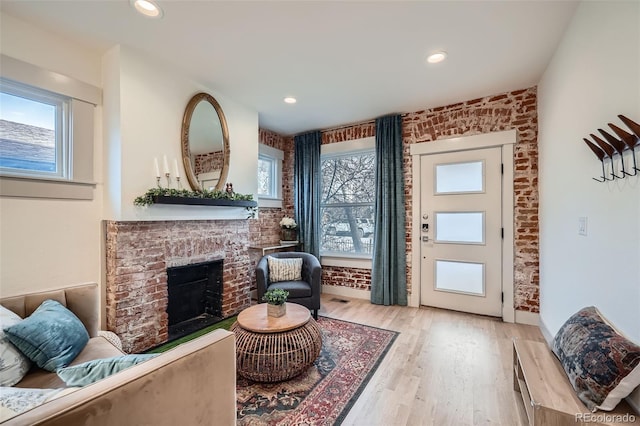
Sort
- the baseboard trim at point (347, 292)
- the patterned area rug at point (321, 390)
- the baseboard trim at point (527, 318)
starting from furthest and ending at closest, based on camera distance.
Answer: the baseboard trim at point (347, 292) < the baseboard trim at point (527, 318) < the patterned area rug at point (321, 390)

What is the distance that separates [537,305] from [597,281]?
1.78m

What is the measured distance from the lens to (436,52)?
241 centimetres

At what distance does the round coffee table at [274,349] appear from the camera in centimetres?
199

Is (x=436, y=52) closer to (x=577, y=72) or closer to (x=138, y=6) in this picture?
(x=577, y=72)

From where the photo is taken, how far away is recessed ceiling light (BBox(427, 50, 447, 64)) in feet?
7.94

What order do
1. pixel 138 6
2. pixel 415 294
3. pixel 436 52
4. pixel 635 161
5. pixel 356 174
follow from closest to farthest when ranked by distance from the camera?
1. pixel 635 161
2. pixel 138 6
3. pixel 436 52
4. pixel 415 294
5. pixel 356 174

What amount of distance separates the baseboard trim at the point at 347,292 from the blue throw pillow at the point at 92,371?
3431mm

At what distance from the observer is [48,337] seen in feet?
4.95

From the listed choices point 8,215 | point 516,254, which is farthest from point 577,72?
point 8,215

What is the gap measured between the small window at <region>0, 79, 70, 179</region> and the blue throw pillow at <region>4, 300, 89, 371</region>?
1.17 m

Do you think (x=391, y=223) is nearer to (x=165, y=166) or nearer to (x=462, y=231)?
(x=462, y=231)

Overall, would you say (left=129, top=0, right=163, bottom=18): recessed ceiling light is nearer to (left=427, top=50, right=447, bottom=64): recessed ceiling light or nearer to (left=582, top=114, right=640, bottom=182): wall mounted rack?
(left=427, top=50, right=447, bottom=64): recessed ceiling light

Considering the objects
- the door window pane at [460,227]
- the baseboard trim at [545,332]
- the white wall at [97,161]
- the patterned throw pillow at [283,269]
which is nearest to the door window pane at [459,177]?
the door window pane at [460,227]

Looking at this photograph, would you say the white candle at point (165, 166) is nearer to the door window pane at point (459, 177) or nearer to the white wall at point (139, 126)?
the white wall at point (139, 126)
